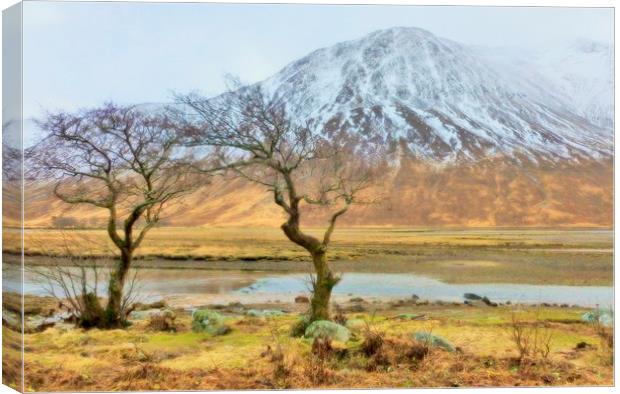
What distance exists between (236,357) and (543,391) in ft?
10.5

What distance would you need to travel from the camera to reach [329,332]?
1286cm

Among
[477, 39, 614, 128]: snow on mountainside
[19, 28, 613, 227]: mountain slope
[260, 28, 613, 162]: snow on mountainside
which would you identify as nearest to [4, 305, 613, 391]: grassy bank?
[19, 28, 613, 227]: mountain slope

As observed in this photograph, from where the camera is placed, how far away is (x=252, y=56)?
42.7ft

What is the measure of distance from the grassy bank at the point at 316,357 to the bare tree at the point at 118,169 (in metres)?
0.50

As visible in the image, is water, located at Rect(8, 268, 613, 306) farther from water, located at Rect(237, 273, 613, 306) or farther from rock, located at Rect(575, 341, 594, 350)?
rock, located at Rect(575, 341, 594, 350)

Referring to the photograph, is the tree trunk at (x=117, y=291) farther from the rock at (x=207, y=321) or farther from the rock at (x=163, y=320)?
the rock at (x=207, y=321)

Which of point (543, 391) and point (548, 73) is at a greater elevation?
point (548, 73)

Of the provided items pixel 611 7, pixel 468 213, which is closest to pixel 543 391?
pixel 468 213

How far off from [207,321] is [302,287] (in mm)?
1058

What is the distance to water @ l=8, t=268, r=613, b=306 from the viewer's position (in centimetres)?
1291

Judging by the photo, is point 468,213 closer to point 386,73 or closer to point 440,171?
point 440,171

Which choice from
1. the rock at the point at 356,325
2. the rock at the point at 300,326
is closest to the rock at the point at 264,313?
the rock at the point at 300,326

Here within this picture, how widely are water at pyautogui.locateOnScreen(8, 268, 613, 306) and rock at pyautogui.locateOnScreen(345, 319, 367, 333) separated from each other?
0.97 feet

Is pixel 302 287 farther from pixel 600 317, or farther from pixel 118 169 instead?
pixel 600 317
